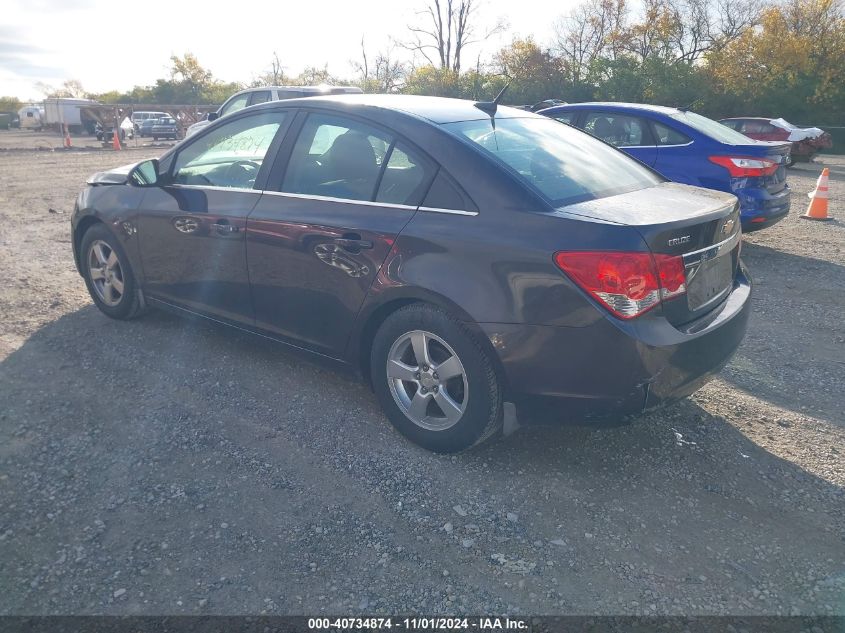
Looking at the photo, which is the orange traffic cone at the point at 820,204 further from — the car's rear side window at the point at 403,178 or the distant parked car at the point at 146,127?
the distant parked car at the point at 146,127

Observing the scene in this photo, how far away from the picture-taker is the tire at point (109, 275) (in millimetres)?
4910

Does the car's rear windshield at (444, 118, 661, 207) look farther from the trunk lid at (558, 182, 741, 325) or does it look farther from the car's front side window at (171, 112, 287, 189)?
the car's front side window at (171, 112, 287, 189)

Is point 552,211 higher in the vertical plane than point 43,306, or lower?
higher

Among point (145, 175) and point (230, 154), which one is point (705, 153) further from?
point (145, 175)

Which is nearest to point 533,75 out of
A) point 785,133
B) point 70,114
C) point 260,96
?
point 785,133

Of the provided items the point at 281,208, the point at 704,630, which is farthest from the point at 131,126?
the point at 704,630

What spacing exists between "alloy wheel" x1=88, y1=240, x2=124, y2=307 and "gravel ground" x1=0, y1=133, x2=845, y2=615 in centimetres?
50

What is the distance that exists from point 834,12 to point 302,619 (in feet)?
133

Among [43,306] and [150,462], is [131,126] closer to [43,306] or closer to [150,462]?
[43,306]

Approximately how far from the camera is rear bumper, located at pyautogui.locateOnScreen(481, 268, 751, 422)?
109 inches

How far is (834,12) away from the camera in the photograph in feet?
109

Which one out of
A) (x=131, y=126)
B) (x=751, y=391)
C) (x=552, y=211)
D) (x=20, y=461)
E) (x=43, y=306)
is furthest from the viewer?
(x=131, y=126)

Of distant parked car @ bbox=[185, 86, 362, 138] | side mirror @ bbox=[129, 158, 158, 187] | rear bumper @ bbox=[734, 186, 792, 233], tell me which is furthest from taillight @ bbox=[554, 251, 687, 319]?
distant parked car @ bbox=[185, 86, 362, 138]

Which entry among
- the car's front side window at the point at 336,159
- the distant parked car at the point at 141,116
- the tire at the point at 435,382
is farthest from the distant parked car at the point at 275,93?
the distant parked car at the point at 141,116
